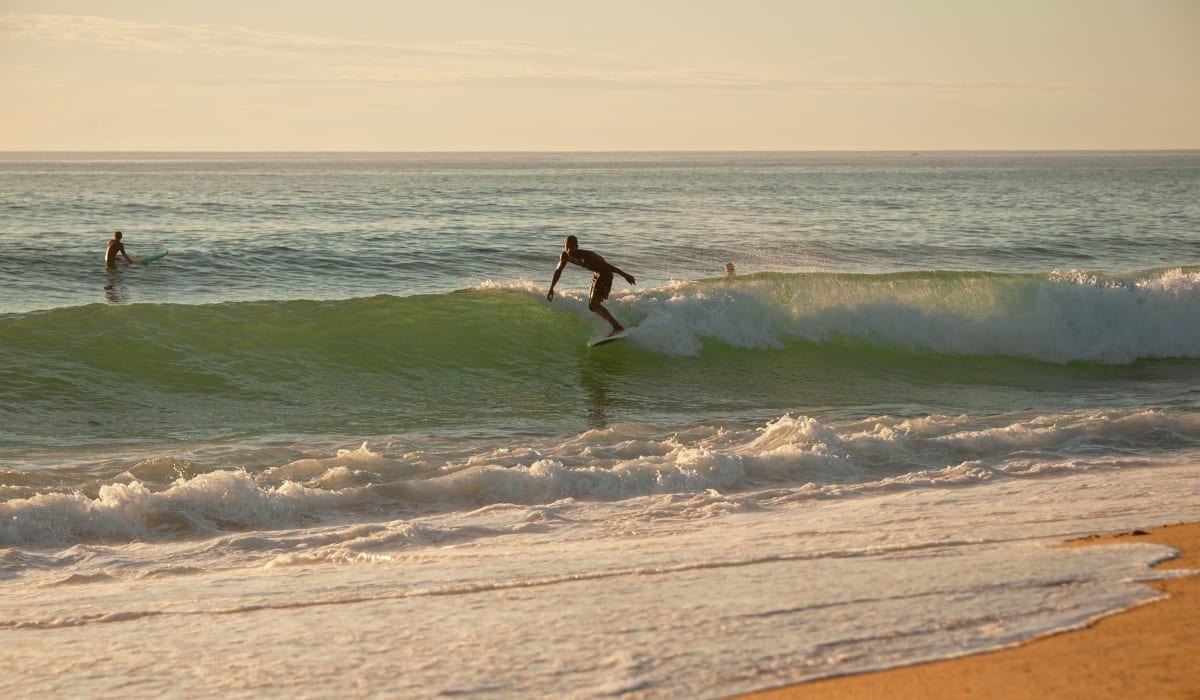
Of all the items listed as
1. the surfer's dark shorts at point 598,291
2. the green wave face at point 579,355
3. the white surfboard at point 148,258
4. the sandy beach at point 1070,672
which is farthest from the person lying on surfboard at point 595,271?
the white surfboard at point 148,258

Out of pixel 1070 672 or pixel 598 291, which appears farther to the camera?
pixel 598 291

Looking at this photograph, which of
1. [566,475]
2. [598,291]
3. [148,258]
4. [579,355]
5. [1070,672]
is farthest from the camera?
[148,258]

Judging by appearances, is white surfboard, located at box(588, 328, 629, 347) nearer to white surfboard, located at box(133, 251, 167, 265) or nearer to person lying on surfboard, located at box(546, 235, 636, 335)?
person lying on surfboard, located at box(546, 235, 636, 335)

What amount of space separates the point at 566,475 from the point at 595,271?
6449 mm

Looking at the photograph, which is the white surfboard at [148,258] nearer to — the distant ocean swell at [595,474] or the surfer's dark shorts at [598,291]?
the surfer's dark shorts at [598,291]

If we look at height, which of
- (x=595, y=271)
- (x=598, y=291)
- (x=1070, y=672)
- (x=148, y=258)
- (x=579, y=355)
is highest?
(x=595, y=271)

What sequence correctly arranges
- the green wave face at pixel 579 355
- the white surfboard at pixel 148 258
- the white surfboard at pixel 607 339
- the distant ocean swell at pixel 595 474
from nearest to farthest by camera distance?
the distant ocean swell at pixel 595 474
the green wave face at pixel 579 355
the white surfboard at pixel 607 339
the white surfboard at pixel 148 258

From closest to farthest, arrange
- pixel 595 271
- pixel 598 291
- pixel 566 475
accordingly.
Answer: pixel 566 475, pixel 595 271, pixel 598 291

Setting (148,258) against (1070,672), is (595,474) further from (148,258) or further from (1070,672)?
(148,258)

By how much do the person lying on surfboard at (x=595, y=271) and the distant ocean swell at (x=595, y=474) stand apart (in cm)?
377

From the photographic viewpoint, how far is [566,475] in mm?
8312

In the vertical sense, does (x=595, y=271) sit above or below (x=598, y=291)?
above

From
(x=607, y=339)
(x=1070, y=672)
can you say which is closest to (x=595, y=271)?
(x=607, y=339)

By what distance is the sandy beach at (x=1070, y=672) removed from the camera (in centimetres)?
390
